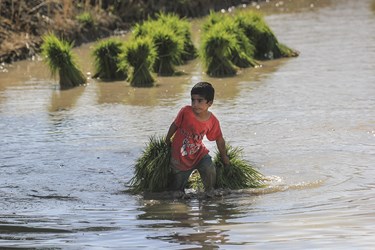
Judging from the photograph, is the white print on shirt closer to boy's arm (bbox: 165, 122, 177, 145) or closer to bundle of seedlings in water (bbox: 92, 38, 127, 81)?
boy's arm (bbox: 165, 122, 177, 145)

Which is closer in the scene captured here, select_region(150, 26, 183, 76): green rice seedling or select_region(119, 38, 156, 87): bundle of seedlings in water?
select_region(119, 38, 156, 87): bundle of seedlings in water

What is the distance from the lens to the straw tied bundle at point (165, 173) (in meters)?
8.52

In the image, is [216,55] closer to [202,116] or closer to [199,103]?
[202,116]

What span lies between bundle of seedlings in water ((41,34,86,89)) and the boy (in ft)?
20.9

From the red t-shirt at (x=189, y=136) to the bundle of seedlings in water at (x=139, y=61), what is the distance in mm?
6139

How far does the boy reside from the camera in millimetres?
8317

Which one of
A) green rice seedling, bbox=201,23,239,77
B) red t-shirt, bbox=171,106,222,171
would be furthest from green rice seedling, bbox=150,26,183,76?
red t-shirt, bbox=171,106,222,171

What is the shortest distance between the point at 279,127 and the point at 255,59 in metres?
5.69

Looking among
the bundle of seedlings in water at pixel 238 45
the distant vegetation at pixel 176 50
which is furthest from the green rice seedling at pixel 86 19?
the bundle of seedlings in water at pixel 238 45

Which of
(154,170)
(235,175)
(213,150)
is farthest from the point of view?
(213,150)

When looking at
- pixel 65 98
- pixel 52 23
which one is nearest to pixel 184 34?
pixel 52 23

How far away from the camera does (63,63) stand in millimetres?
14711

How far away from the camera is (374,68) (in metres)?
14.9

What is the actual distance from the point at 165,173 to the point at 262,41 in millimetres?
8721
